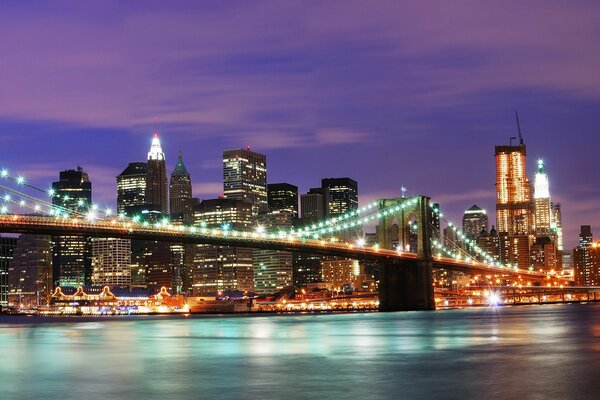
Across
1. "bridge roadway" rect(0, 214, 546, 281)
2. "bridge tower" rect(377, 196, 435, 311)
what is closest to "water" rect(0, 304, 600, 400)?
"bridge roadway" rect(0, 214, 546, 281)

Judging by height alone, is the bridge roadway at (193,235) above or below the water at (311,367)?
above

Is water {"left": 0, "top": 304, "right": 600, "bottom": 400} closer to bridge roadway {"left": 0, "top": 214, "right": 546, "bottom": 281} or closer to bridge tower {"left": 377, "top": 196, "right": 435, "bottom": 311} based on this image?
bridge roadway {"left": 0, "top": 214, "right": 546, "bottom": 281}

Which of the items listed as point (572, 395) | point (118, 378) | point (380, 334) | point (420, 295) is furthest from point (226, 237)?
point (572, 395)

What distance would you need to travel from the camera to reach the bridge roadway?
74312mm

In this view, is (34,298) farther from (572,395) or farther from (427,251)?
(572,395)

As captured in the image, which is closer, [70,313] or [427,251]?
[427,251]

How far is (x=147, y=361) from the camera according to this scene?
1348 inches

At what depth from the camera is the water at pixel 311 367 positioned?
81.8 ft

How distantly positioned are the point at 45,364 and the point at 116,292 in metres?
139

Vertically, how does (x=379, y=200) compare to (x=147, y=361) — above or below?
above

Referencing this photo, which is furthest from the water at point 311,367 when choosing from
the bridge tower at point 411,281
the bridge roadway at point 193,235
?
the bridge tower at point 411,281

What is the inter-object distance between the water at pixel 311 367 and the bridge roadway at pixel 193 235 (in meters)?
26.3

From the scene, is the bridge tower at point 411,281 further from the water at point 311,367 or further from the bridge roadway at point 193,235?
the water at point 311,367

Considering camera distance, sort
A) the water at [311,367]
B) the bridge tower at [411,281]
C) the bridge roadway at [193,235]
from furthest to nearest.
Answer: the bridge tower at [411,281]
the bridge roadway at [193,235]
the water at [311,367]
